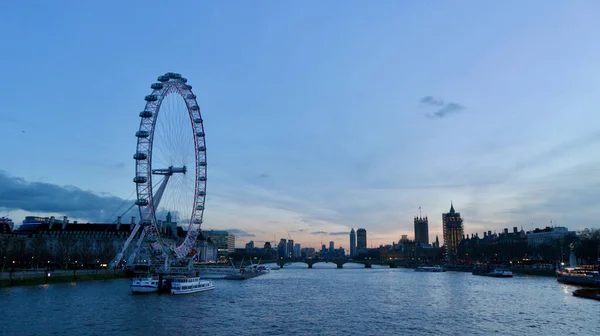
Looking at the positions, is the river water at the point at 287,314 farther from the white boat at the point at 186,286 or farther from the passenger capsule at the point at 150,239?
the passenger capsule at the point at 150,239

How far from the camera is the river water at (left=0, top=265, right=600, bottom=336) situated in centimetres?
4541

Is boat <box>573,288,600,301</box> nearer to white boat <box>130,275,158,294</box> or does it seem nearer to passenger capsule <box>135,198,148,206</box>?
white boat <box>130,275,158,294</box>

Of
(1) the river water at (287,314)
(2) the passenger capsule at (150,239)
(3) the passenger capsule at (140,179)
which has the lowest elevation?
(1) the river water at (287,314)

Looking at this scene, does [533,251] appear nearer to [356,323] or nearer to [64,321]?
[356,323]

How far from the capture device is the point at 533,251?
184m

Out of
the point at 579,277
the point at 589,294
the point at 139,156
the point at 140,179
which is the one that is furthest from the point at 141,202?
the point at 579,277

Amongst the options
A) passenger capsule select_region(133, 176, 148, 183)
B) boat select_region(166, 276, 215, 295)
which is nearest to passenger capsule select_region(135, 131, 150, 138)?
passenger capsule select_region(133, 176, 148, 183)

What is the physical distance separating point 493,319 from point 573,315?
986cm

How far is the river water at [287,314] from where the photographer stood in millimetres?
45406

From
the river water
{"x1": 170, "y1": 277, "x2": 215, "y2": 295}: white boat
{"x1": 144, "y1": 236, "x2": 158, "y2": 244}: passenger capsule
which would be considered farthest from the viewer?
{"x1": 144, "y1": 236, "x2": 158, "y2": 244}: passenger capsule

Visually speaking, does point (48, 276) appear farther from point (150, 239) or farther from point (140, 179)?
point (140, 179)

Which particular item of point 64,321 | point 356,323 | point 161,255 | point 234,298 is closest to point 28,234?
point 161,255

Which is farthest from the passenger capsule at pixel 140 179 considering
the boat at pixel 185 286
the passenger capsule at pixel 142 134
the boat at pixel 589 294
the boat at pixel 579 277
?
the boat at pixel 579 277

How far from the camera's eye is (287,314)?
5712 centimetres
